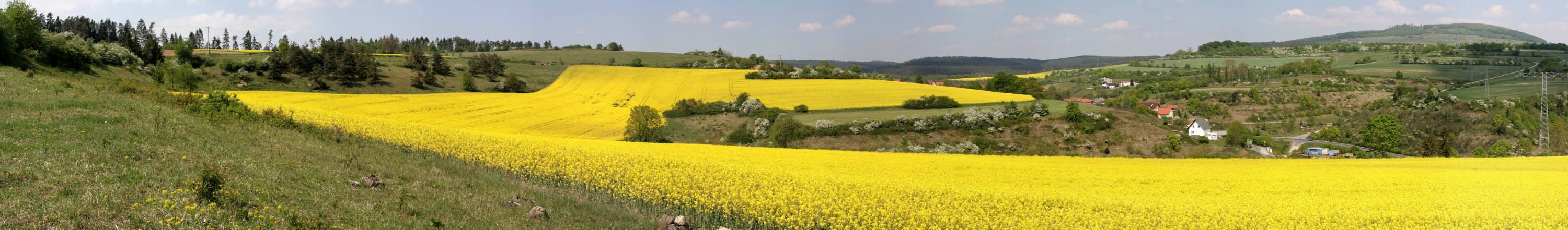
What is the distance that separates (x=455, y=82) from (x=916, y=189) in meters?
69.8

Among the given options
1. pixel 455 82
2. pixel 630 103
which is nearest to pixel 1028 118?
pixel 630 103

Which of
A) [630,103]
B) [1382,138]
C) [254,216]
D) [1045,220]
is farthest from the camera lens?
[630,103]

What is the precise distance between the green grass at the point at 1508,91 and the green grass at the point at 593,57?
98071mm

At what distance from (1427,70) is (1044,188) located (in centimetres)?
14303

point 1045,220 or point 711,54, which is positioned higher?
point 711,54

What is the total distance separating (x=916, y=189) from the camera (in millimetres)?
13578

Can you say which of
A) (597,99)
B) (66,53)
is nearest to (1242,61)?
(597,99)

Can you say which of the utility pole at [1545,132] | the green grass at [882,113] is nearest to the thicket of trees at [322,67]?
the green grass at [882,113]

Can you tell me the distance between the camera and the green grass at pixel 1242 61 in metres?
160

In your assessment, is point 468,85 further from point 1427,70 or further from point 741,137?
point 1427,70

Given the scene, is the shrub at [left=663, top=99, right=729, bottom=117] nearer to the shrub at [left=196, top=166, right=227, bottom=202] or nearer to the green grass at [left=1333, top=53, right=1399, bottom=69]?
the shrub at [left=196, top=166, right=227, bottom=202]

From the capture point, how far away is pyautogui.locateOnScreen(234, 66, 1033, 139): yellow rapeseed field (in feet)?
163

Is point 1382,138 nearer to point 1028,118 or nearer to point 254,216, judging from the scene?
point 1028,118

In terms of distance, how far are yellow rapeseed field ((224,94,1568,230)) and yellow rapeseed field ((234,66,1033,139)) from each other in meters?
Answer: 26.5
